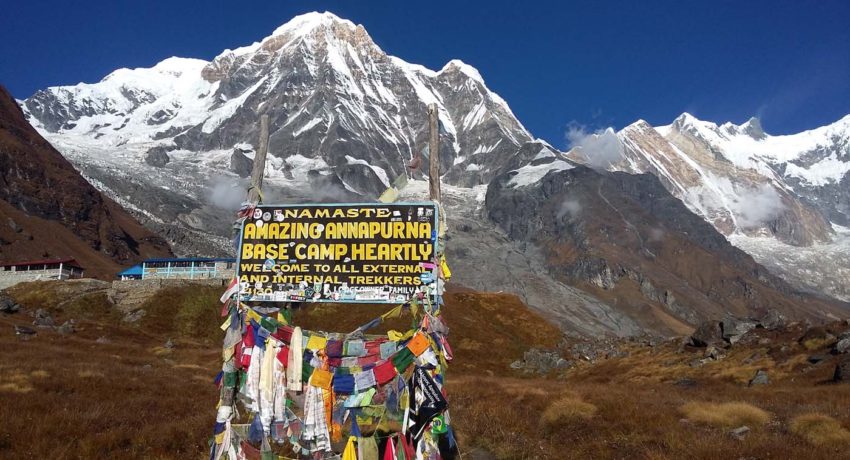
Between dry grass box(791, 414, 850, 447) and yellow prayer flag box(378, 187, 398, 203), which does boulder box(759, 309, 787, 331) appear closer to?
dry grass box(791, 414, 850, 447)

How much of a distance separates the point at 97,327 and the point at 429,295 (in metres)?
48.7

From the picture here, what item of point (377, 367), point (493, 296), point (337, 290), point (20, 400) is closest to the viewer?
point (377, 367)

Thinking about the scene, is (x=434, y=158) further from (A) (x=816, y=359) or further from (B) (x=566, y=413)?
(A) (x=816, y=359)

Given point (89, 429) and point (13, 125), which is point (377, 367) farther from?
point (13, 125)

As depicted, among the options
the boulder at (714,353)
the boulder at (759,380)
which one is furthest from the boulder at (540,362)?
the boulder at (759,380)

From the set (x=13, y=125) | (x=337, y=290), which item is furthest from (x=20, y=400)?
(x=13, y=125)

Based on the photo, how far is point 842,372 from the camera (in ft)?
82.0

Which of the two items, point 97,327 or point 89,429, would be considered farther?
point 97,327

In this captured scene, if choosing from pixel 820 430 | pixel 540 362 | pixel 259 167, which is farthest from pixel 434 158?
pixel 540 362

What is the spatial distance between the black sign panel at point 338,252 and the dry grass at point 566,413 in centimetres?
645

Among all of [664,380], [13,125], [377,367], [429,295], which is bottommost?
[664,380]

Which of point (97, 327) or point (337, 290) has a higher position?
point (337, 290)

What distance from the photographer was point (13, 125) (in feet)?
573

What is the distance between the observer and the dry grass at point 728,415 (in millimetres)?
13953
